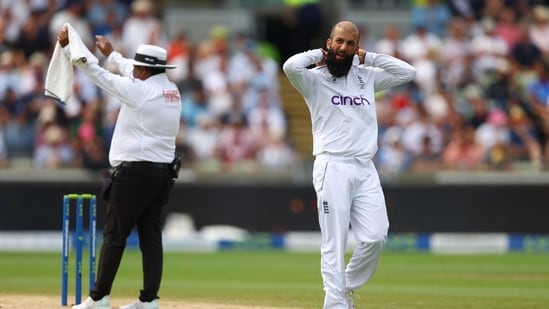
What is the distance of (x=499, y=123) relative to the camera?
18328 millimetres

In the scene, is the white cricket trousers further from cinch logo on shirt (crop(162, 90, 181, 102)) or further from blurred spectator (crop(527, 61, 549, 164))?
blurred spectator (crop(527, 61, 549, 164))

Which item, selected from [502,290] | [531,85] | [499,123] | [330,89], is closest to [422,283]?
[502,290]

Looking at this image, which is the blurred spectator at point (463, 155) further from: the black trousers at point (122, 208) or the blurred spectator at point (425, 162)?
the black trousers at point (122, 208)

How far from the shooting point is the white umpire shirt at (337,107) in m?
8.91

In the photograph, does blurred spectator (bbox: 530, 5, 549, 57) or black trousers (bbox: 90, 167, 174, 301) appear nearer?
black trousers (bbox: 90, 167, 174, 301)

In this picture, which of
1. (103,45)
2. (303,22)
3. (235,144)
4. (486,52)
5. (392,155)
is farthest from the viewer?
(303,22)

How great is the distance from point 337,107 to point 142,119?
1.39 m

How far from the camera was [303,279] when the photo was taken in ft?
44.8

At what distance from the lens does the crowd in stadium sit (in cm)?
1822

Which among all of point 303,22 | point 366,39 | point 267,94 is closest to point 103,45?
point 267,94

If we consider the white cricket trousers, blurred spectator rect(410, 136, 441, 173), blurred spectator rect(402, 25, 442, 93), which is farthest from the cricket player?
blurred spectator rect(402, 25, 442, 93)

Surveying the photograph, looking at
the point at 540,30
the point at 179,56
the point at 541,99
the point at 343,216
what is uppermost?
the point at 540,30

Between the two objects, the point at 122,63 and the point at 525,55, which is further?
the point at 525,55

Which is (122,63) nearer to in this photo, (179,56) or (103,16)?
(179,56)
